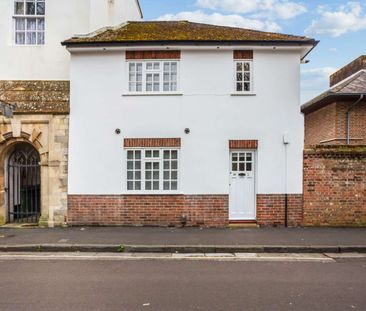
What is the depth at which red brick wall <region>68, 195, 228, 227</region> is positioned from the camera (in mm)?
11930

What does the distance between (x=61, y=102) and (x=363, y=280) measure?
9.59m

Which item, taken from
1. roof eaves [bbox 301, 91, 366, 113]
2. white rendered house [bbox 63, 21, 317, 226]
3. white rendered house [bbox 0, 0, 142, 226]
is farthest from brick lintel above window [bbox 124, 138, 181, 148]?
roof eaves [bbox 301, 91, 366, 113]

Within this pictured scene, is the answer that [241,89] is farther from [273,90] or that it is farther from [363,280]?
[363,280]

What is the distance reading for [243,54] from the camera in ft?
39.8

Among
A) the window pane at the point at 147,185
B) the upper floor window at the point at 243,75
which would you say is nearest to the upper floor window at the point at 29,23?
the window pane at the point at 147,185

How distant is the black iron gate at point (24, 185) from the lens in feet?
41.5

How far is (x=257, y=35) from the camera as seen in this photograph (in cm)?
1257

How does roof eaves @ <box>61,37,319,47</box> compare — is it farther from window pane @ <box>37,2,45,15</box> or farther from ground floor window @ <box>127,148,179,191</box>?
ground floor window @ <box>127,148,179,191</box>

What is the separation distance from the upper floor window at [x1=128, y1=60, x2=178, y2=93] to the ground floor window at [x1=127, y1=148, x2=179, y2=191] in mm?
1959

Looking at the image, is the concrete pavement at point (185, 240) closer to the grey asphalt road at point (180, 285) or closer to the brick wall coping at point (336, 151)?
the grey asphalt road at point (180, 285)

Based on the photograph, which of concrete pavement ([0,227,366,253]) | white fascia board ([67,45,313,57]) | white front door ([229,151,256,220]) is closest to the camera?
concrete pavement ([0,227,366,253])

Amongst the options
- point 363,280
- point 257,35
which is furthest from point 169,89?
point 363,280

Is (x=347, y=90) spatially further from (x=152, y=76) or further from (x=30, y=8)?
(x=30, y=8)

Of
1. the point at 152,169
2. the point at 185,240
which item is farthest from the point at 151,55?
the point at 185,240
